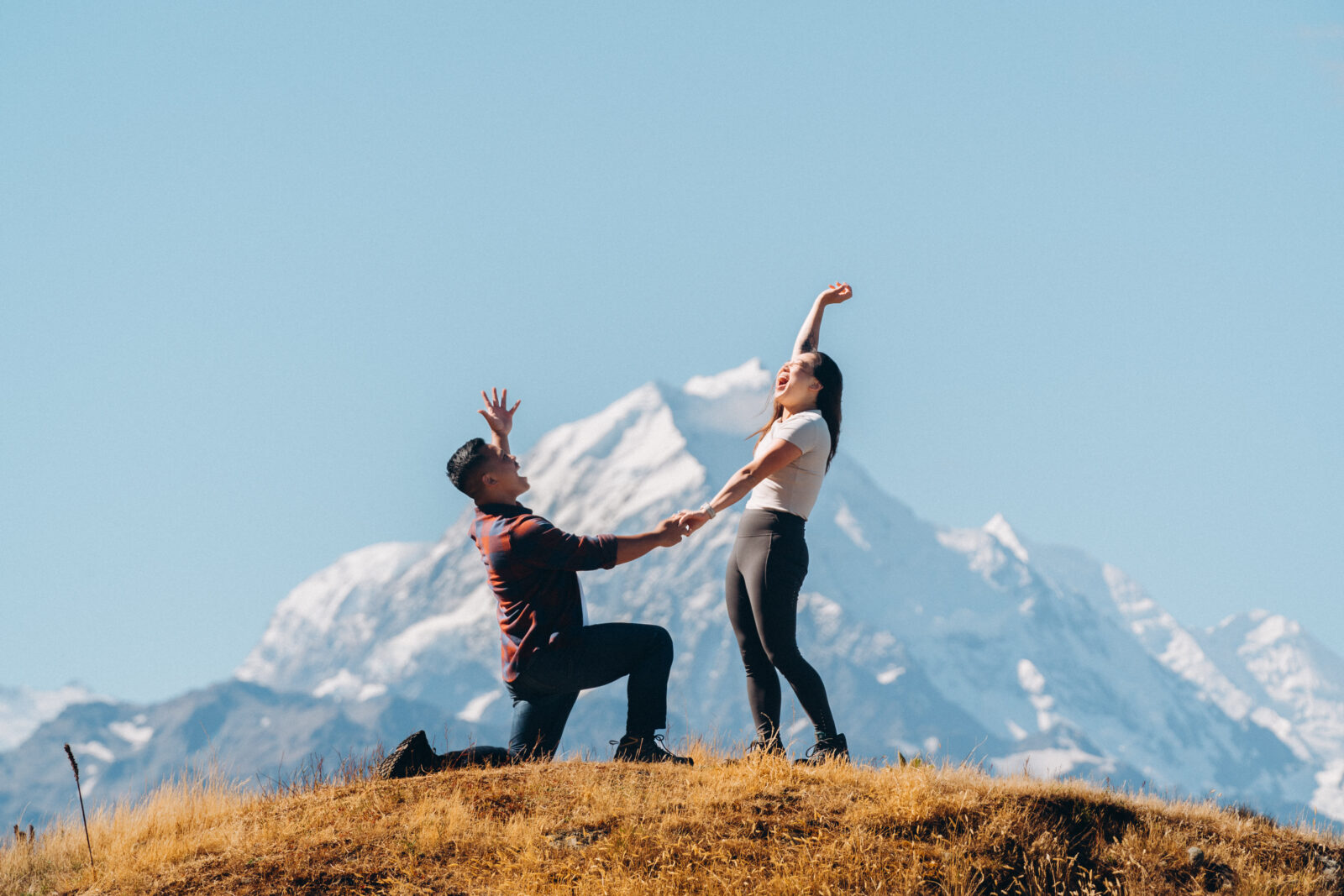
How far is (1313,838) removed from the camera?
10.9 metres

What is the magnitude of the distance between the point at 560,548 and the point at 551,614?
0.66 metres

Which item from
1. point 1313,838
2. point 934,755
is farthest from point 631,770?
point 1313,838

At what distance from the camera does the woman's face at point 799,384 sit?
37.4 ft

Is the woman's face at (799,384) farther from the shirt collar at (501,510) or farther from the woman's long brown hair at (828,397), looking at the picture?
the shirt collar at (501,510)

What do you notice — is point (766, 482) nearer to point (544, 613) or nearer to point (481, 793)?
point (544, 613)

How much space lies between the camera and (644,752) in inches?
457

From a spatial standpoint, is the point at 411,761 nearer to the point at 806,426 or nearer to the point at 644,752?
the point at 644,752

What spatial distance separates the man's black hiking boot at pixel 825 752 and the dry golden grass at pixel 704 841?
9.2 inches

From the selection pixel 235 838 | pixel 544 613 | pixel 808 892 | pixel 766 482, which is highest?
pixel 766 482

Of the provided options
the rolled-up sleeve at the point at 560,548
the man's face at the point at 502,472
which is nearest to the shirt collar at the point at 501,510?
the man's face at the point at 502,472

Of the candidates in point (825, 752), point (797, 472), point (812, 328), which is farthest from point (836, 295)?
point (825, 752)

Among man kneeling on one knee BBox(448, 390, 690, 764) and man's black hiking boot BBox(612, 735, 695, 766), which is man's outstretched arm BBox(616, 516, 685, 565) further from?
man's black hiking boot BBox(612, 735, 695, 766)

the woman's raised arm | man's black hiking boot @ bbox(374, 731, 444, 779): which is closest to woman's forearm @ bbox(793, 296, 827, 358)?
the woman's raised arm

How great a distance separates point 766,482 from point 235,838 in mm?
4781
